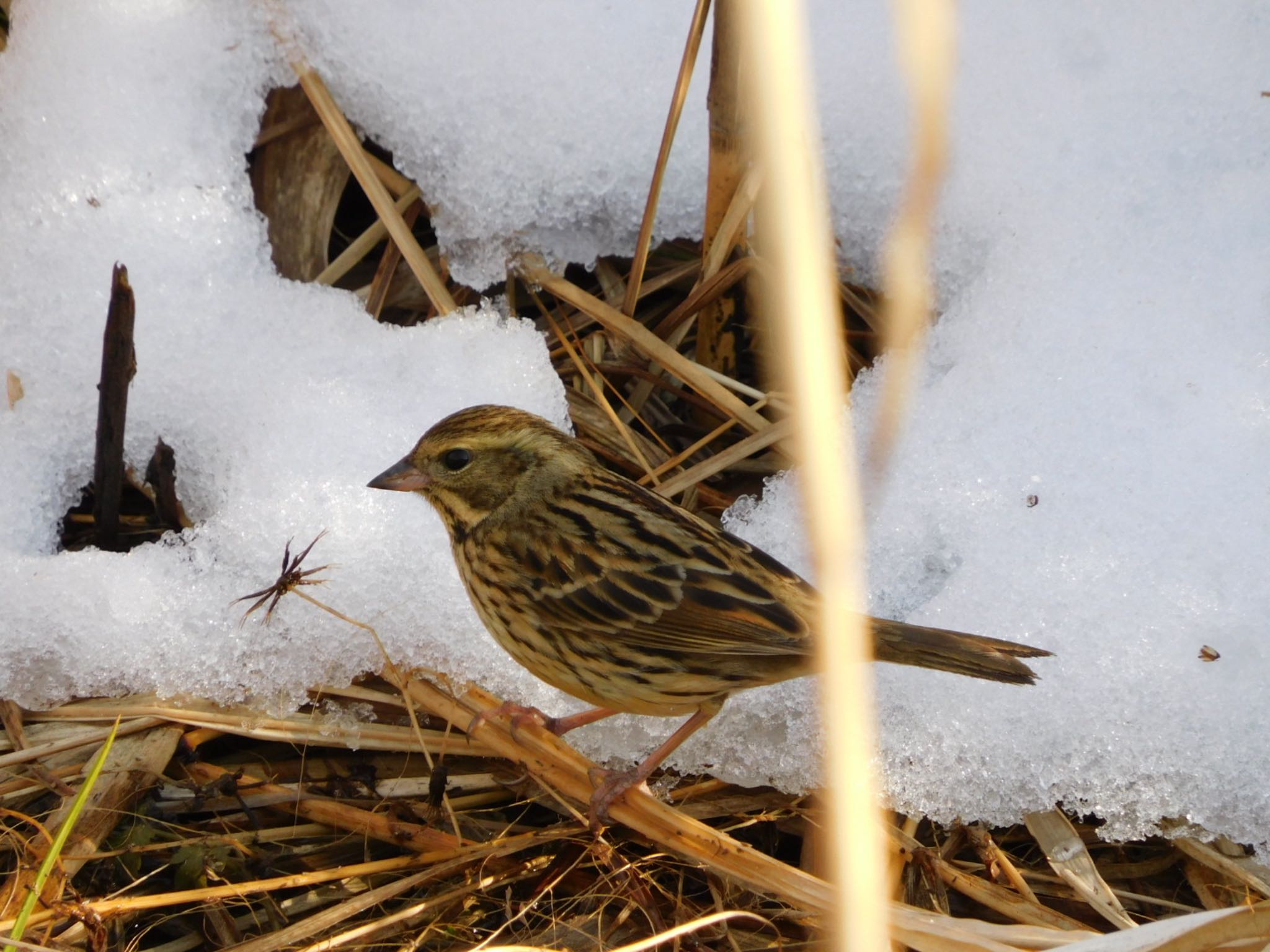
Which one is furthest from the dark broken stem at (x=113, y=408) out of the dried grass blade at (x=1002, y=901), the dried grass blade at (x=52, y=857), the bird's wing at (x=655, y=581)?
the dried grass blade at (x=1002, y=901)

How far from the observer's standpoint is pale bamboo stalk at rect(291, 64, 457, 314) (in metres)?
4.00

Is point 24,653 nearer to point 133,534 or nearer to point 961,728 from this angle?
point 133,534

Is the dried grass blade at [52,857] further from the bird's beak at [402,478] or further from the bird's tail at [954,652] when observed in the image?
the bird's tail at [954,652]

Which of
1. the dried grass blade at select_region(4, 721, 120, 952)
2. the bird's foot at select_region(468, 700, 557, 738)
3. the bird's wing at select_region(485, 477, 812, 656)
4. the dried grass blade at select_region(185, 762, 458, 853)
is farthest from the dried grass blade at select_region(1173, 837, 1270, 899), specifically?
the dried grass blade at select_region(4, 721, 120, 952)

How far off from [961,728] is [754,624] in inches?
21.8

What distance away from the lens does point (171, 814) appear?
3047 mm

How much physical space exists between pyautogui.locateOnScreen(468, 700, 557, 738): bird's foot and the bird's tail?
33.0 inches

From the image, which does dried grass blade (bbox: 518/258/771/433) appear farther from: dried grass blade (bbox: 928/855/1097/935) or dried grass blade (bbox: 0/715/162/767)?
dried grass blade (bbox: 0/715/162/767)

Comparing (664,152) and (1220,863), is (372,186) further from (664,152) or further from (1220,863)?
(1220,863)

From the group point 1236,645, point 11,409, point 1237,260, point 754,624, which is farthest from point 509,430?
point 1237,260

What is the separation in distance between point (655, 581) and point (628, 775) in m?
0.45

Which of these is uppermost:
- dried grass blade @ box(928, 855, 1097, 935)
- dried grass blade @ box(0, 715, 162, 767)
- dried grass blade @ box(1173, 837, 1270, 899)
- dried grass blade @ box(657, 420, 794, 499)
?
dried grass blade @ box(657, 420, 794, 499)

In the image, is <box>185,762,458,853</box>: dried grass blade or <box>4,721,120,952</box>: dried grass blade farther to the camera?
<box>185,762,458,853</box>: dried grass blade

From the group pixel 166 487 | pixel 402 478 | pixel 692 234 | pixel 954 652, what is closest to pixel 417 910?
pixel 402 478
